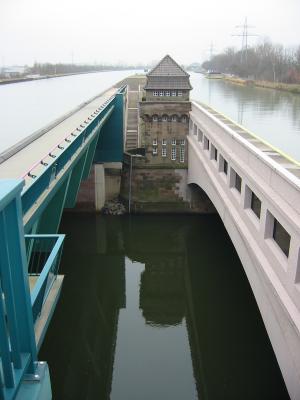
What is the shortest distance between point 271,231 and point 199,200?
15.6 meters

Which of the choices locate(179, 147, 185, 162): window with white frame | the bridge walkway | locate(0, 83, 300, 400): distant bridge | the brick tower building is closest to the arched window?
the brick tower building

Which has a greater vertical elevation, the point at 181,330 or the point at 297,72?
the point at 297,72

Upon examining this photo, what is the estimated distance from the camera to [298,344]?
6.42 meters

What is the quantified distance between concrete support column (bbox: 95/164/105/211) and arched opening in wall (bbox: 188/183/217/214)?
196 inches

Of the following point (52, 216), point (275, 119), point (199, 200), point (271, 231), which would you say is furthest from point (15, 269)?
point (275, 119)

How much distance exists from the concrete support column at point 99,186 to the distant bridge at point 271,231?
11983 millimetres

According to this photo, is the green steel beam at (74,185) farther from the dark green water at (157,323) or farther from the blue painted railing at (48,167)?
the dark green water at (157,323)

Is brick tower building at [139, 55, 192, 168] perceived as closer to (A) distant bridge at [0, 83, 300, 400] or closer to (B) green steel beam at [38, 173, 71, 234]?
(A) distant bridge at [0, 83, 300, 400]

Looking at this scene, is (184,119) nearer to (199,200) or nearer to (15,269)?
(199,200)

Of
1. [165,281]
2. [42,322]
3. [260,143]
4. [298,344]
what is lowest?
[165,281]

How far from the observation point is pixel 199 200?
24109 millimetres

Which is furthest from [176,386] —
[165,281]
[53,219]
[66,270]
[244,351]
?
[66,270]

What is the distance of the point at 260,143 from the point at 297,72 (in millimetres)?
60489

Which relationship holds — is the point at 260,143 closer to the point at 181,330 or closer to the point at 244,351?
the point at 244,351
